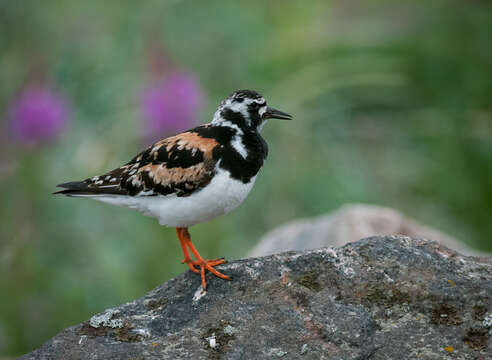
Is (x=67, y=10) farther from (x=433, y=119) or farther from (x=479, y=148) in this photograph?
(x=479, y=148)

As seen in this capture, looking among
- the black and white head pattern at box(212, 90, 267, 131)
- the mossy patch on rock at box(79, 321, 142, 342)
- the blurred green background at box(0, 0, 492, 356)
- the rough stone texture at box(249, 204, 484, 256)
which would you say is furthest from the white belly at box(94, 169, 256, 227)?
the blurred green background at box(0, 0, 492, 356)

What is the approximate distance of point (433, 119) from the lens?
1185 centimetres

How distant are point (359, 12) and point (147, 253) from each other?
11.4 m

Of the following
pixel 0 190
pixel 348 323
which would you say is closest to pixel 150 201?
pixel 348 323

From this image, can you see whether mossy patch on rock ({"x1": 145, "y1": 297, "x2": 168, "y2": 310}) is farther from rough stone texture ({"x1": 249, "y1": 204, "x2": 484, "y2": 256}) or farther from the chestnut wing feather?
rough stone texture ({"x1": 249, "y1": 204, "x2": 484, "y2": 256})

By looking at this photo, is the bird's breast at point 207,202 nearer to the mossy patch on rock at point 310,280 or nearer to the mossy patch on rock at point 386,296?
the mossy patch on rock at point 310,280

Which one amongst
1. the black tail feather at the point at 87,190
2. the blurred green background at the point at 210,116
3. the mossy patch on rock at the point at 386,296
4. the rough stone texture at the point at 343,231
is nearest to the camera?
the mossy patch on rock at the point at 386,296

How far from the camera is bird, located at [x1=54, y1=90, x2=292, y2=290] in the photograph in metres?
4.46

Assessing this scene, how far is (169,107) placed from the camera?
713 centimetres

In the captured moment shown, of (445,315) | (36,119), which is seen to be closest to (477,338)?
(445,315)

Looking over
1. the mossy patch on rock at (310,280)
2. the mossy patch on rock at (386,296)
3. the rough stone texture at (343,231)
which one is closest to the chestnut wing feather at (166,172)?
the mossy patch on rock at (310,280)

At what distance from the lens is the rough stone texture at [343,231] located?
6555 mm

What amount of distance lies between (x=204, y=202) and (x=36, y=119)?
12.1 ft

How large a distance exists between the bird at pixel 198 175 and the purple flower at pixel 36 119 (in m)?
2.65
